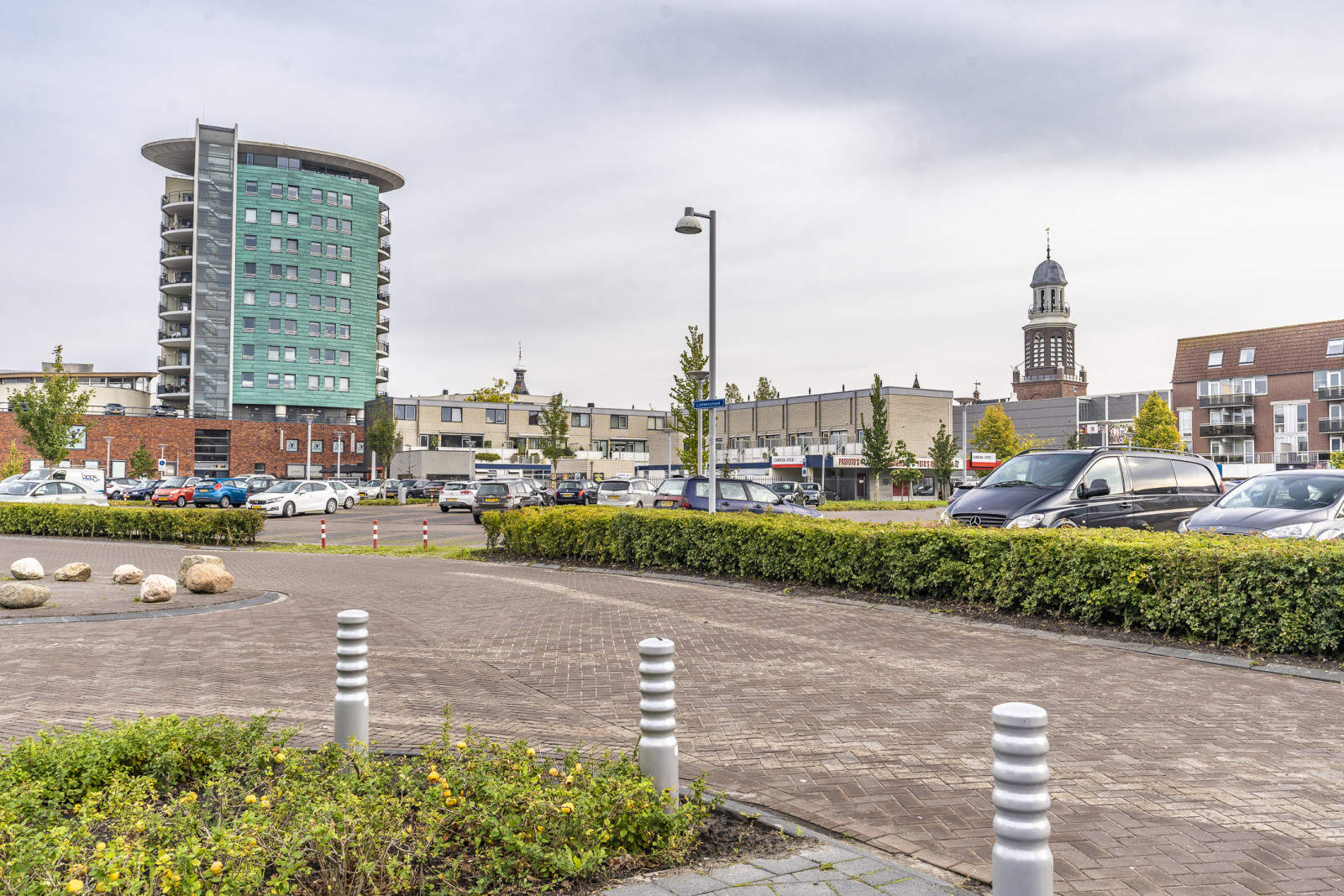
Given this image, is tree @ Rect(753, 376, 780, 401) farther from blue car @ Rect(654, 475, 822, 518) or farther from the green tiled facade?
blue car @ Rect(654, 475, 822, 518)

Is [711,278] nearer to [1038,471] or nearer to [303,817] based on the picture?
[1038,471]

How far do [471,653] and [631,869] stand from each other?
5343 millimetres

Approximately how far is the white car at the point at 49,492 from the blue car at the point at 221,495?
753 cm

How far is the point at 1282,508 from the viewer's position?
11430 millimetres

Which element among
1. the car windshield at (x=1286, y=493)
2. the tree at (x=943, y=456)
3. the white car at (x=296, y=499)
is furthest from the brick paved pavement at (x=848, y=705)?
the tree at (x=943, y=456)

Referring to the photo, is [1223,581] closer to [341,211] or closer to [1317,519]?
[1317,519]

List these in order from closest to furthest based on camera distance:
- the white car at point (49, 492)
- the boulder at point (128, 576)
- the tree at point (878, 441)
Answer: the boulder at point (128, 576)
the white car at point (49, 492)
the tree at point (878, 441)

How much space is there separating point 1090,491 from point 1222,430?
7185 cm

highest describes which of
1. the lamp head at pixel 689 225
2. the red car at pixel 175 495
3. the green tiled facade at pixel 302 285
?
the green tiled facade at pixel 302 285

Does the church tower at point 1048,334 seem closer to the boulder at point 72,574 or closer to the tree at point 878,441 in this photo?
the tree at point 878,441

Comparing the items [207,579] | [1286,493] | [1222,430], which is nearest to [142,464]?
[207,579]

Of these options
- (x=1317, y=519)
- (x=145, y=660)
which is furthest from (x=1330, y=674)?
(x=145, y=660)

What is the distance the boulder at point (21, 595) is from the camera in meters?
11.5

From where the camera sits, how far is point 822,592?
12930 millimetres
